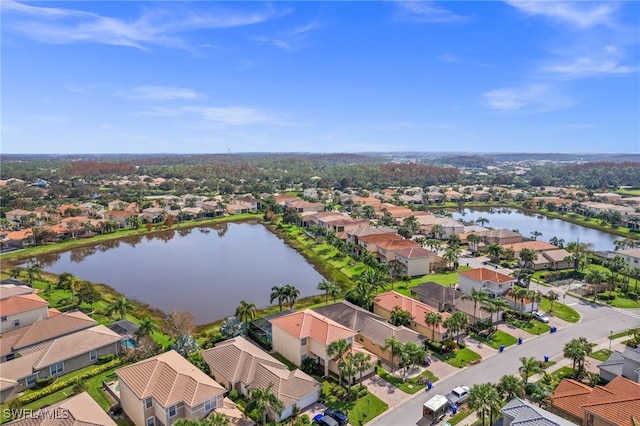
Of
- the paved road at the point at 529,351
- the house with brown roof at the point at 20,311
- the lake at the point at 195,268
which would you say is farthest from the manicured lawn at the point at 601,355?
the house with brown roof at the point at 20,311

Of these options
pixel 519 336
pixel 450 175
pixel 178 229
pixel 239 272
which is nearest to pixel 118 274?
pixel 239 272

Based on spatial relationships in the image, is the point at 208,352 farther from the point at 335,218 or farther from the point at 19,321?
the point at 335,218

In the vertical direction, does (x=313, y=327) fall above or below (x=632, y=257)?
above

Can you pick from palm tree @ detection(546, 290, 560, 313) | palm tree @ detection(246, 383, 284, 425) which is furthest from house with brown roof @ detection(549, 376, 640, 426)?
palm tree @ detection(546, 290, 560, 313)

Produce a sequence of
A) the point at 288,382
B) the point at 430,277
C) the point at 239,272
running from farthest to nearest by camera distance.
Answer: the point at 239,272 → the point at 430,277 → the point at 288,382

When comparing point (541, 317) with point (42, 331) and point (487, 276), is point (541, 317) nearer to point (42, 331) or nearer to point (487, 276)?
point (487, 276)

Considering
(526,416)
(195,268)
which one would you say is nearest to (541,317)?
(526,416)

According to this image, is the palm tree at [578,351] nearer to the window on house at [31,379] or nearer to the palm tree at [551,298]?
the palm tree at [551,298]
